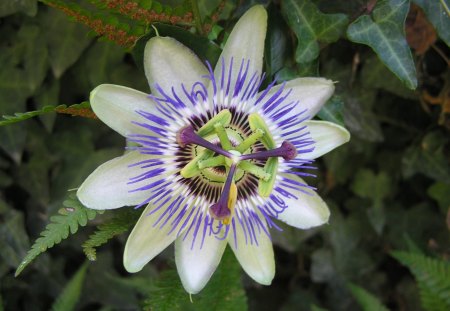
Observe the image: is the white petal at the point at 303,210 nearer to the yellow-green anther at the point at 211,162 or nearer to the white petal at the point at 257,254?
the white petal at the point at 257,254

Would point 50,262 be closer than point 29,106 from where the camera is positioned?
No

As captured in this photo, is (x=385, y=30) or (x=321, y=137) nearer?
(x=321, y=137)

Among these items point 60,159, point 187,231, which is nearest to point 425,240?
point 187,231

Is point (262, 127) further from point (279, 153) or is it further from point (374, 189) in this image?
point (374, 189)

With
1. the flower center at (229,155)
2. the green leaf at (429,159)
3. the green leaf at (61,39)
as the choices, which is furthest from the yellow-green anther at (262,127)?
the green leaf at (429,159)

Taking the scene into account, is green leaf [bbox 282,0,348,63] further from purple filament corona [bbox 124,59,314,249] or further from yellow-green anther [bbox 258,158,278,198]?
yellow-green anther [bbox 258,158,278,198]

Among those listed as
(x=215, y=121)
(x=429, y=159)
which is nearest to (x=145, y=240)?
(x=215, y=121)

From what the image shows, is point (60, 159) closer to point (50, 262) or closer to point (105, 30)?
point (50, 262)

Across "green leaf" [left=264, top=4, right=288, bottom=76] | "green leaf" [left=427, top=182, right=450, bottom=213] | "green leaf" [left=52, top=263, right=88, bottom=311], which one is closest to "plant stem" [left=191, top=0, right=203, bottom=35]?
"green leaf" [left=264, top=4, right=288, bottom=76]
